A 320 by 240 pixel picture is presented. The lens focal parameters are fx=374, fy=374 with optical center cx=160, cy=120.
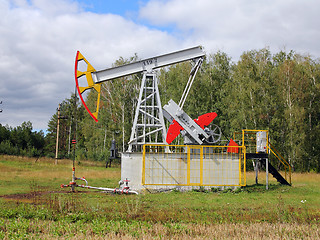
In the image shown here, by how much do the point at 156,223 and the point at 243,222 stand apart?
6.02 ft

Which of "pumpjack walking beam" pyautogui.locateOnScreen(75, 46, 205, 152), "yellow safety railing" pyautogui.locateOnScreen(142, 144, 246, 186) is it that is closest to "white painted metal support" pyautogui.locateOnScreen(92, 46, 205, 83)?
"pumpjack walking beam" pyautogui.locateOnScreen(75, 46, 205, 152)

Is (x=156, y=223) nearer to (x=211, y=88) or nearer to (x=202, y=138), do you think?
(x=202, y=138)

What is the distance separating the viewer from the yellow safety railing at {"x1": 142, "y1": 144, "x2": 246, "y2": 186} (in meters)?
14.6

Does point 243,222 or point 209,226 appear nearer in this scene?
point 209,226

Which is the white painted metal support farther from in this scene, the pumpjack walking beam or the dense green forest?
the dense green forest

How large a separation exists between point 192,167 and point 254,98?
16878mm

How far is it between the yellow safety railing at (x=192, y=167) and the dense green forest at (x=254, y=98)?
14549mm

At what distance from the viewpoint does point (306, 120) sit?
31.9 m

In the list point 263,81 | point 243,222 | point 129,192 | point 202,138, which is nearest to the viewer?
point 243,222

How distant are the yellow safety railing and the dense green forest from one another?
1455 cm

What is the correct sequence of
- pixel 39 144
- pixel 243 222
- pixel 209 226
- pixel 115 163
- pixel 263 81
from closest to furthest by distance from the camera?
pixel 209 226 → pixel 243 222 → pixel 263 81 → pixel 115 163 → pixel 39 144

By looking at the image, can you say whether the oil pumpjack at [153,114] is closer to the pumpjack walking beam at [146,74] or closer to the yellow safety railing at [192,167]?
the pumpjack walking beam at [146,74]

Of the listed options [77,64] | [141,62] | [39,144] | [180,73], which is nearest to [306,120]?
[180,73]

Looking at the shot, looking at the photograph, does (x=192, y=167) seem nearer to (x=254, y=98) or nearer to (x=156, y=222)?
(x=156, y=222)
